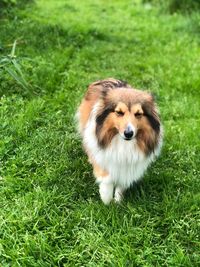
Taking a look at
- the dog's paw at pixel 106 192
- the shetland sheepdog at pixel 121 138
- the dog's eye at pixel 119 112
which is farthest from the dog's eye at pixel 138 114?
the dog's paw at pixel 106 192

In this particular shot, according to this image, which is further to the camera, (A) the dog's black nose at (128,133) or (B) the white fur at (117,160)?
(B) the white fur at (117,160)

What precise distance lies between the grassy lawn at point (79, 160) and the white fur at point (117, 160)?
159mm

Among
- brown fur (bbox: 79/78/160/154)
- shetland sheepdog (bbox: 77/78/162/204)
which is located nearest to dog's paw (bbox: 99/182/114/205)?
shetland sheepdog (bbox: 77/78/162/204)

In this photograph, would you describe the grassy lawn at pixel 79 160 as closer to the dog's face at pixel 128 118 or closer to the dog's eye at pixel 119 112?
the dog's face at pixel 128 118

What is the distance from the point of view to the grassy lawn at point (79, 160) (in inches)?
135

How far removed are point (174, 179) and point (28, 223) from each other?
144 centimetres

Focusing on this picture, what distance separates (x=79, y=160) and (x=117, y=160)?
854mm

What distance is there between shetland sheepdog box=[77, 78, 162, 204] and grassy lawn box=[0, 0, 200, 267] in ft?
0.70

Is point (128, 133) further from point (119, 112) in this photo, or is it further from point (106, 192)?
point (106, 192)

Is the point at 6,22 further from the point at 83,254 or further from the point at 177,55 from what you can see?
the point at 83,254

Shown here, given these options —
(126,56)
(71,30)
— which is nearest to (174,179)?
(126,56)

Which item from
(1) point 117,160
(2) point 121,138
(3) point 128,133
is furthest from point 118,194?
(3) point 128,133

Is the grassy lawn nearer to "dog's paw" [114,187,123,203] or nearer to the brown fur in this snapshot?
"dog's paw" [114,187,123,203]

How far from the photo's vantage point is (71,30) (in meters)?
8.12
